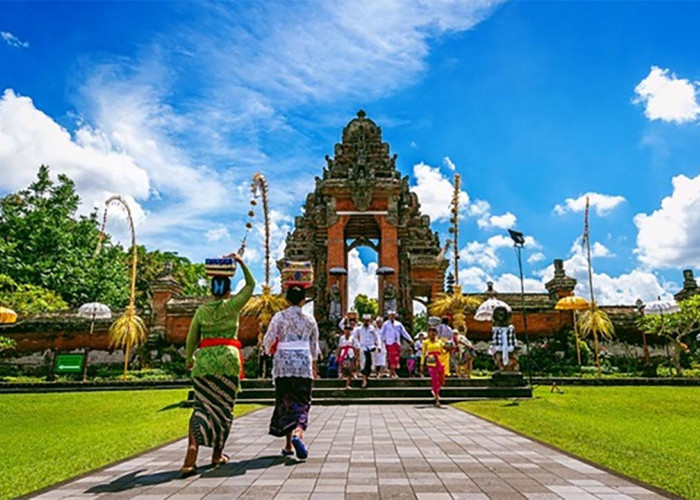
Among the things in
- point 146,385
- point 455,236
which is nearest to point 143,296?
point 146,385

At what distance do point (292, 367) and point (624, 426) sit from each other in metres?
5.99

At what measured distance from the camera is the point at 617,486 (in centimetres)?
430

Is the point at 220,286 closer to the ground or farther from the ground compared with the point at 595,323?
closer to the ground

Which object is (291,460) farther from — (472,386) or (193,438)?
(472,386)

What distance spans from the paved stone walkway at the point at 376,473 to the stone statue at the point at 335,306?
13128 millimetres

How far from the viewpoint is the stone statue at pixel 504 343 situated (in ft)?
43.6

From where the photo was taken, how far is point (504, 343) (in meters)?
13.3

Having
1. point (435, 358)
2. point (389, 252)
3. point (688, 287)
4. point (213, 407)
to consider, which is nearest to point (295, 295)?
point (213, 407)

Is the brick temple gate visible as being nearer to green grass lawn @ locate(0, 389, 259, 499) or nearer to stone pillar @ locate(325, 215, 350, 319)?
stone pillar @ locate(325, 215, 350, 319)

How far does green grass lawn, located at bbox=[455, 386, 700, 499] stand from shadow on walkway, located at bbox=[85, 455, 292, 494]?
3.44 meters

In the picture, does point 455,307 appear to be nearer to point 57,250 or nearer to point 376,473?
point 376,473

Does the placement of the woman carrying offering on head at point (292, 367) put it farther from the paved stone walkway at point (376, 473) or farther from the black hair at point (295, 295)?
the paved stone walkway at point (376, 473)

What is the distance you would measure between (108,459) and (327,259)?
17.2 m

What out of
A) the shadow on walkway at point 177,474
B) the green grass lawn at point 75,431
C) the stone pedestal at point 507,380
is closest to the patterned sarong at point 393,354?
the stone pedestal at point 507,380
